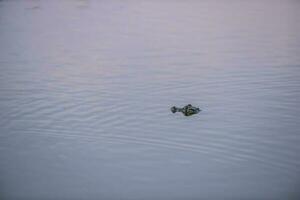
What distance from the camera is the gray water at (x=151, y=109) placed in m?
6.45

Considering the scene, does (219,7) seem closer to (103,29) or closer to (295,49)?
(103,29)

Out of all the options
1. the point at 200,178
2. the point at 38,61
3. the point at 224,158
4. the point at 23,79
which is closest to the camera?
the point at 200,178

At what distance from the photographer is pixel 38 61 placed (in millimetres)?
12688

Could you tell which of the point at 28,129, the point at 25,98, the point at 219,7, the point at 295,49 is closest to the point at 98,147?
the point at 28,129

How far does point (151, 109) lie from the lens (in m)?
9.10

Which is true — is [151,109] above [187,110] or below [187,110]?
above

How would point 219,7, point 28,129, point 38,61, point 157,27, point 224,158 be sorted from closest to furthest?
1. point 224,158
2. point 28,129
3. point 38,61
4. point 157,27
5. point 219,7

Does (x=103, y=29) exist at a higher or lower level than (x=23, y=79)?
higher

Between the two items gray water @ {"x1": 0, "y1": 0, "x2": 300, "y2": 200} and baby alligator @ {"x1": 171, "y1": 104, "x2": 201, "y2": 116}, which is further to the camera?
baby alligator @ {"x1": 171, "y1": 104, "x2": 201, "y2": 116}

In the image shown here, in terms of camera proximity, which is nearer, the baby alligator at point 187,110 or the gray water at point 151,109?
the gray water at point 151,109

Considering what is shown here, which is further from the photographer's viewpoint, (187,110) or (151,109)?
(151,109)

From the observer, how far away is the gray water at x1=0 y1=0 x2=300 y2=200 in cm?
645

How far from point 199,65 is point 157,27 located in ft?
15.1

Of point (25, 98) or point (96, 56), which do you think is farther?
point (96, 56)
